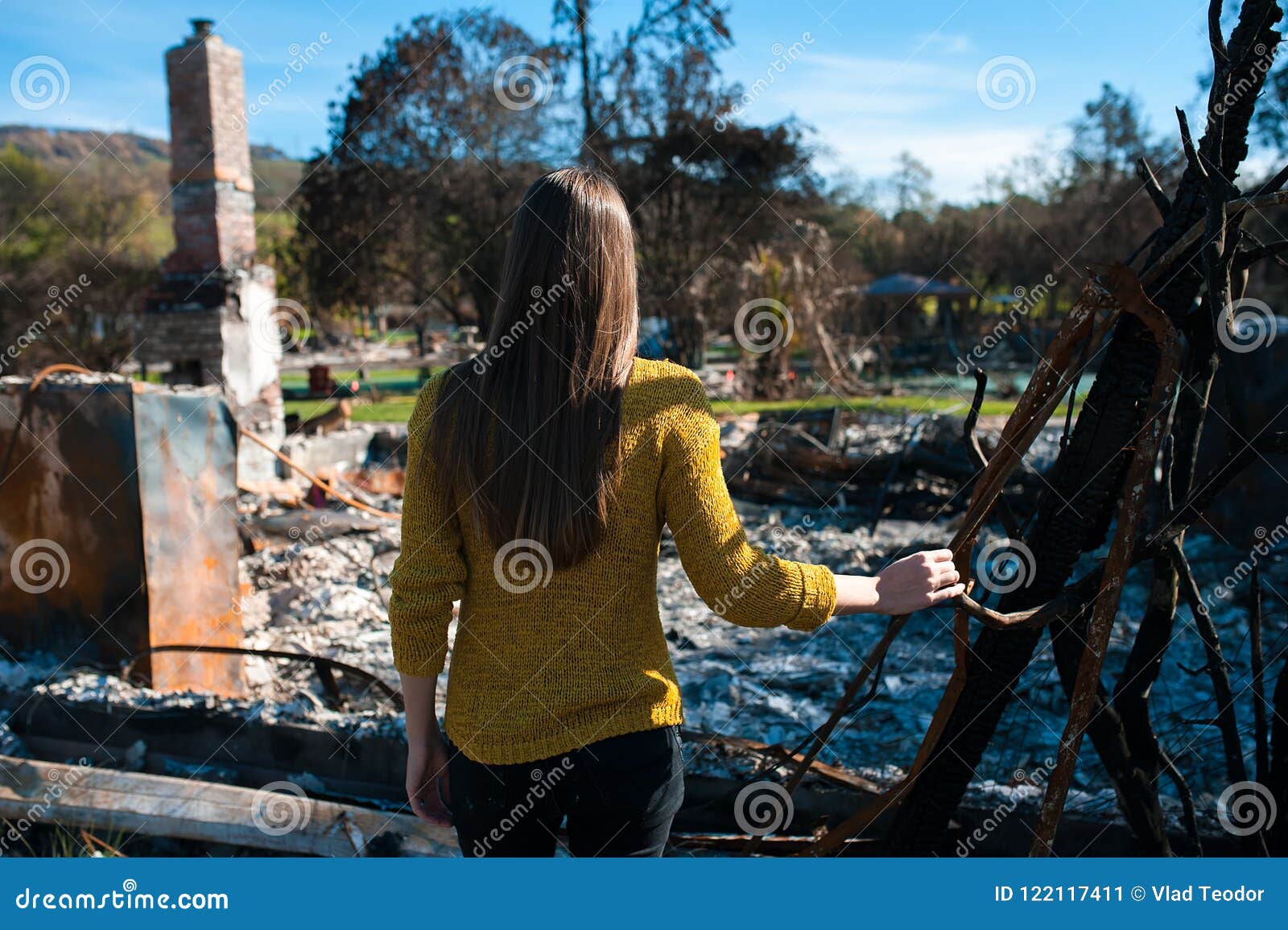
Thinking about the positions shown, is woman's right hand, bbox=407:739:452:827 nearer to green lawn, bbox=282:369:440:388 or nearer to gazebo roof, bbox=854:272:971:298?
gazebo roof, bbox=854:272:971:298

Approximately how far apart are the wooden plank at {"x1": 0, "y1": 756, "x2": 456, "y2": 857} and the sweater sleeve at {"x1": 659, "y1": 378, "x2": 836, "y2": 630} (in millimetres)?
1506

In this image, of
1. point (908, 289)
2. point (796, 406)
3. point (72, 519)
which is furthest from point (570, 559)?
point (908, 289)

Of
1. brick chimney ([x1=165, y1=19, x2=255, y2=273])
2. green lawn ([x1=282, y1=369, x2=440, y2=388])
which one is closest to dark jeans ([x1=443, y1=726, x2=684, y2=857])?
brick chimney ([x1=165, y1=19, x2=255, y2=273])

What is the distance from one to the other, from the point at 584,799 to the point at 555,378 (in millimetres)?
675

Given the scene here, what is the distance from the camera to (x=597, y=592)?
4.93 ft

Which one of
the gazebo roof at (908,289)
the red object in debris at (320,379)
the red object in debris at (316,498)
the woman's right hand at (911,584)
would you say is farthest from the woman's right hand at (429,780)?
the gazebo roof at (908,289)

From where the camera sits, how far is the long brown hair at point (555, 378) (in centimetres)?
142

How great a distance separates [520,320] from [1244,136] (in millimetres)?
1417

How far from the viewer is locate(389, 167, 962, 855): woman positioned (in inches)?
56.2

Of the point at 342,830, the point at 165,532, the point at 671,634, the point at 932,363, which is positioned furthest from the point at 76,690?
the point at 932,363

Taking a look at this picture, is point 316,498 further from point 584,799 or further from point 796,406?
point 796,406

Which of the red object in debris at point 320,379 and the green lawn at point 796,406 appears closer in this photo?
the green lawn at point 796,406

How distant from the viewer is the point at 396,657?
160 cm

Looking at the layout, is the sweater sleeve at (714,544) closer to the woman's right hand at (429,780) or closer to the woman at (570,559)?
the woman at (570,559)
